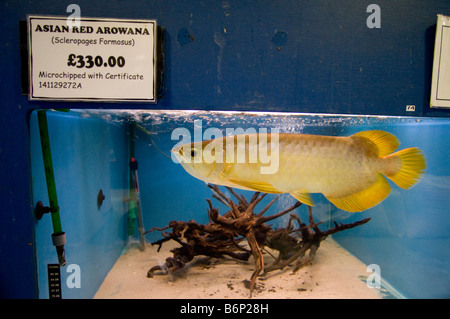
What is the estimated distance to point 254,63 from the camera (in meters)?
1.37

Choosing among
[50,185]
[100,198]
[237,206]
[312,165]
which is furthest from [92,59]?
[237,206]

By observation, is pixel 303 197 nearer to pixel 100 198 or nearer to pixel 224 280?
pixel 224 280

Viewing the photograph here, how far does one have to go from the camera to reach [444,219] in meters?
1.66

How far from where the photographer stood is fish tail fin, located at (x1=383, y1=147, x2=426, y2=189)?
1.11 metres

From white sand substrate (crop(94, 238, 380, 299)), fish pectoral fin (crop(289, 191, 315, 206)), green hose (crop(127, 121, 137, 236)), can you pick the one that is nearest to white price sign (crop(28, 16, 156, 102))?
green hose (crop(127, 121, 137, 236))

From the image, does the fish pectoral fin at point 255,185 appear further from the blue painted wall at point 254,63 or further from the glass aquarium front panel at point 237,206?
the blue painted wall at point 254,63

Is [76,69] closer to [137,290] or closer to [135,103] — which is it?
[135,103]

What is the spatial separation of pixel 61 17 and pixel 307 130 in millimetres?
1530

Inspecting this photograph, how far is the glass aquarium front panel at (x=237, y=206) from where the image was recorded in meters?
1.12

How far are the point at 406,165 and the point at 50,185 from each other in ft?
6.04

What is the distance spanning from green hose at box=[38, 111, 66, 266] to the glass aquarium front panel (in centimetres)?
2

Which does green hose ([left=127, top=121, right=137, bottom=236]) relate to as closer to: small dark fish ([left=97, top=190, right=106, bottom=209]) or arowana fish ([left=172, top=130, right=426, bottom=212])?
small dark fish ([left=97, top=190, right=106, bottom=209])

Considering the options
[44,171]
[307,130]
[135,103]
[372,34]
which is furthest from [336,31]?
[44,171]

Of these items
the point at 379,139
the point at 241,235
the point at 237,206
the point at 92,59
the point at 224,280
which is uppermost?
the point at 92,59
